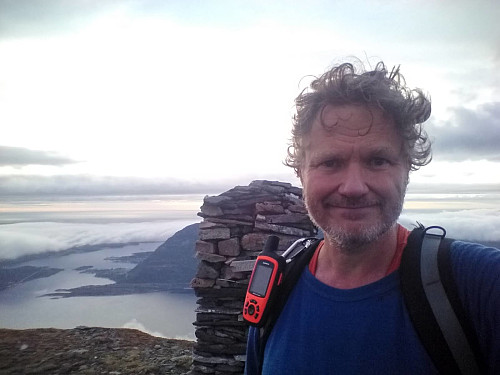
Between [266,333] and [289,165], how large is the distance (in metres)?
1.25

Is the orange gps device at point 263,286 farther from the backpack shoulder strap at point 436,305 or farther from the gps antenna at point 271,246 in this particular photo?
the backpack shoulder strap at point 436,305

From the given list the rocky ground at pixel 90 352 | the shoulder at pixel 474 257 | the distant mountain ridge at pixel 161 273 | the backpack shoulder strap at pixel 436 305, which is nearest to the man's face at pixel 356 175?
the backpack shoulder strap at pixel 436 305

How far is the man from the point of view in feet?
6.16

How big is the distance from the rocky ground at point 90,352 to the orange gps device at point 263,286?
7.14 m

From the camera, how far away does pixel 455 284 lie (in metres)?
1.73

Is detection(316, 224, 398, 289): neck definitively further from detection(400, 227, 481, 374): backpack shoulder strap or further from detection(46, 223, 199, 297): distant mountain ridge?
detection(46, 223, 199, 297): distant mountain ridge

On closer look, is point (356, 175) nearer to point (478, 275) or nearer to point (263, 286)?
point (478, 275)

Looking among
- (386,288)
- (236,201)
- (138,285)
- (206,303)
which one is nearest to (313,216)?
(386,288)

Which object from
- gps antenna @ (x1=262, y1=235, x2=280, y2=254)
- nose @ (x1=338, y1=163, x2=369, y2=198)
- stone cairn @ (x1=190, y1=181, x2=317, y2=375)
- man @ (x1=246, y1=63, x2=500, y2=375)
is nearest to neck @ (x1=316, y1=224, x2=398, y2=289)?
man @ (x1=246, y1=63, x2=500, y2=375)

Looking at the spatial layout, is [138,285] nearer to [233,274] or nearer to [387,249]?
[233,274]

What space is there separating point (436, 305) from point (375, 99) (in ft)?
3.76

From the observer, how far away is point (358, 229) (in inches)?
84.6

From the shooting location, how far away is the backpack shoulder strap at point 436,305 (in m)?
1.64

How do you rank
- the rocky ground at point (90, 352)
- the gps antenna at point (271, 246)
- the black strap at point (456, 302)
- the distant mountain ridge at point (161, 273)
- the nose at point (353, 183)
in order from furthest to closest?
the distant mountain ridge at point (161, 273), the rocky ground at point (90, 352), the gps antenna at point (271, 246), the nose at point (353, 183), the black strap at point (456, 302)
